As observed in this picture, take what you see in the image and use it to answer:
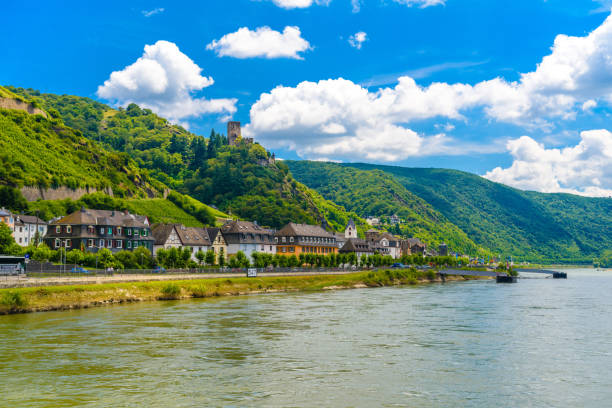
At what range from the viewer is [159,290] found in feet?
257

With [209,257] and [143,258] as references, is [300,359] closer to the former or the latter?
[143,258]

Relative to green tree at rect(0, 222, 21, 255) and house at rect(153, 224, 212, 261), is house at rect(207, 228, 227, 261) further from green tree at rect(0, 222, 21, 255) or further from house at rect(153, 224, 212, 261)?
green tree at rect(0, 222, 21, 255)

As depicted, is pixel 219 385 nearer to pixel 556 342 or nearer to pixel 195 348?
pixel 195 348

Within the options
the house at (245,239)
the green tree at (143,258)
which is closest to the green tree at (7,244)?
the green tree at (143,258)

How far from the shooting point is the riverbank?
60.6 meters

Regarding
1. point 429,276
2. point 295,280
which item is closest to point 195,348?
point 295,280

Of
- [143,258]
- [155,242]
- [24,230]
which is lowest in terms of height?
[143,258]

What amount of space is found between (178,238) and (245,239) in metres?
22.1

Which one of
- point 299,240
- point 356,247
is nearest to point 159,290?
point 299,240

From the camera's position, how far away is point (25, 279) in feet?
210

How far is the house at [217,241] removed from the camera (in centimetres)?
13875

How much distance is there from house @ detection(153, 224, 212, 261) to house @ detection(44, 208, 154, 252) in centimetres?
518

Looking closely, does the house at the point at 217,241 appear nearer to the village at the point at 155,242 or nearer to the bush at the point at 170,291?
the village at the point at 155,242

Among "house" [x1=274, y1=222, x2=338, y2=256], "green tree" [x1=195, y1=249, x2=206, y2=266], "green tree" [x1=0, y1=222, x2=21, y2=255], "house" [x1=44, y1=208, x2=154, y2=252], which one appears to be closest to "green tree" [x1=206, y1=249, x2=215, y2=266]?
"green tree" [x1=195, y1=249, x2=206, y2=266]
